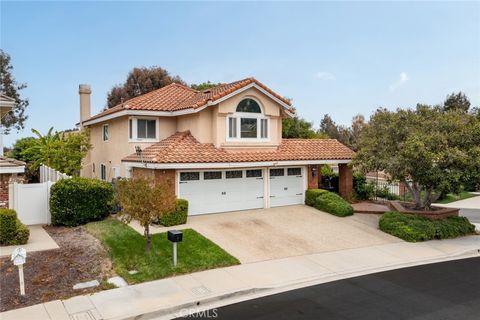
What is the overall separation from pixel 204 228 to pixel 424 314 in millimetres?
8148

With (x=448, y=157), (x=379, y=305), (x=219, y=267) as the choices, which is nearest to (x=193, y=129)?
(x=219, y=267)

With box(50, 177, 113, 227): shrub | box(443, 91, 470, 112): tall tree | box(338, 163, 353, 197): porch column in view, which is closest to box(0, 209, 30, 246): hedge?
box(50, 177, 113, 227): shrub

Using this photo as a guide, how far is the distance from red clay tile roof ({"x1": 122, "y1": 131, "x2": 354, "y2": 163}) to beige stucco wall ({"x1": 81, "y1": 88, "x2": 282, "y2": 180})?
1.36ft

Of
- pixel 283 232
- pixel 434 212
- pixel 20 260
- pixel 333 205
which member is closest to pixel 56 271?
pixel 20 260

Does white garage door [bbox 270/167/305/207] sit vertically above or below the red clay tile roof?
below

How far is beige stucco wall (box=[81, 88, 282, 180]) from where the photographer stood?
1736 centimetres

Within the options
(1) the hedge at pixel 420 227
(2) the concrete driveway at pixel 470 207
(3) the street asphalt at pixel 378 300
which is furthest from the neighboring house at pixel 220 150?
(3) the street asphalt at pixel 378 300

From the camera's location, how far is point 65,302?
8.15 m

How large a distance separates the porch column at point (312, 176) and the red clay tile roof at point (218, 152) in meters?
0.74

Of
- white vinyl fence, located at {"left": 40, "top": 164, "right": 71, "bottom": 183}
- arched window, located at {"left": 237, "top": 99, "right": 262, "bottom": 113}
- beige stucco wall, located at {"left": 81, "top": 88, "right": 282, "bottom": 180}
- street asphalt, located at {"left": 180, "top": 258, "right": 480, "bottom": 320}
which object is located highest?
arched window, located at {"left": 237, "top": 99, "right": 262, "bottom": 113}

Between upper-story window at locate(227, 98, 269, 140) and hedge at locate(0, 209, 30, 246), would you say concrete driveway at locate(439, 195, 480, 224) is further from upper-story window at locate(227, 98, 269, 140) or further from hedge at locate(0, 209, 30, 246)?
hedge at locate(0, 209, 30, 246)

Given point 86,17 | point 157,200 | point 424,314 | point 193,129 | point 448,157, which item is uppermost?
point 86,17

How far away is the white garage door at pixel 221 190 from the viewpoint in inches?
633

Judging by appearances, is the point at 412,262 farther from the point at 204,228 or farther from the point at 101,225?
the point at 101,225
